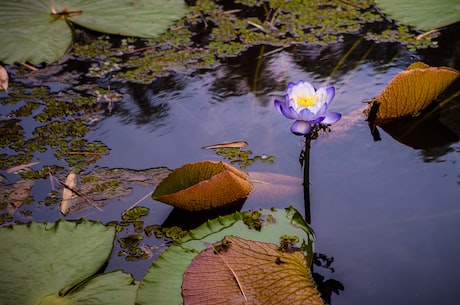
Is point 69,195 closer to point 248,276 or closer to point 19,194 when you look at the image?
point 19,194

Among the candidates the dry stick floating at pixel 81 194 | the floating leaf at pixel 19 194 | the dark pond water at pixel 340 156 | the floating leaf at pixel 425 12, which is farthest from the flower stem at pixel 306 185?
the floating leaf at pixel 425 12

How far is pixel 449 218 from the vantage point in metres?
1.46

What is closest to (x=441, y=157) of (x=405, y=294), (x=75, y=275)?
(x=405, y=294)

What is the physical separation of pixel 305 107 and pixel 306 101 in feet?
0.07

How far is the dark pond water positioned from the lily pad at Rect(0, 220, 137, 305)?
9 centimetres

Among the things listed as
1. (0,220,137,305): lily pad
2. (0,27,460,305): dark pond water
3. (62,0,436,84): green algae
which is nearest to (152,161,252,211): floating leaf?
(0,27,460,305): dark pond water

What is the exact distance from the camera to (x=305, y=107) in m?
Result: 1.47

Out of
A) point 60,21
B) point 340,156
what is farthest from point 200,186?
point 60,21

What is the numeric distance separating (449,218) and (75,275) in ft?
3.41

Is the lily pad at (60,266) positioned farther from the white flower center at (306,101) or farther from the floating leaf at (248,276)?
the white flower center at (306,101)

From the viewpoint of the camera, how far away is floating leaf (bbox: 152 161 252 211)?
148cm

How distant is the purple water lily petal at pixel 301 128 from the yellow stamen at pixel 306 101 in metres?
0.08

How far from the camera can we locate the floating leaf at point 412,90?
5.74 ft

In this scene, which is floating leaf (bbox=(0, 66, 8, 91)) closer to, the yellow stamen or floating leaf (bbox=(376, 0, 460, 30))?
the yellow stamen
